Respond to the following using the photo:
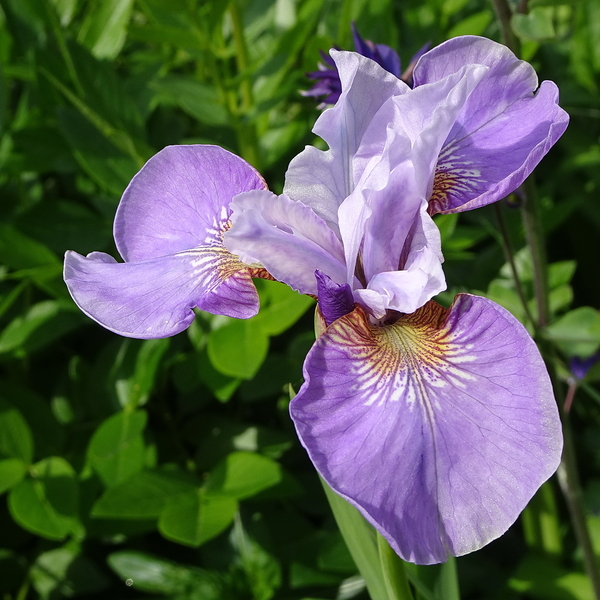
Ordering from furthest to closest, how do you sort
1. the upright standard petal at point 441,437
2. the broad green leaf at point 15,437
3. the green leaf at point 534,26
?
the broad green leaf at point 15,437 → the green leaf at point 534,26 → the upright standard petal at point 441,437

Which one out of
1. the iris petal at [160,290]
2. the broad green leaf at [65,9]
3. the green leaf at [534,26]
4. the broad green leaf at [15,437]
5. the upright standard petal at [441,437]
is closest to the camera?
the upright standard petal at [441,437]

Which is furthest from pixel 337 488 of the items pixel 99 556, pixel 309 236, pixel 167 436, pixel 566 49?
pixel 566 49

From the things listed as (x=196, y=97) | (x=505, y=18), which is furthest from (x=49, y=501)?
(x=505, y=18)

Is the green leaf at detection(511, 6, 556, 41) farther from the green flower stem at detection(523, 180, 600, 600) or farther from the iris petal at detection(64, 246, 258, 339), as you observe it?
the iris petal at detection(64, 246, 258, 339)

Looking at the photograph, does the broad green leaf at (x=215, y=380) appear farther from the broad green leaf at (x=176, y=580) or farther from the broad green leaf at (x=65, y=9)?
the broad green leaf at (x=65, y=9)

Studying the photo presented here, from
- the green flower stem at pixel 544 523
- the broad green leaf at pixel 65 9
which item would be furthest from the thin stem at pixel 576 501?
the broad green leaf at pixel 65 9

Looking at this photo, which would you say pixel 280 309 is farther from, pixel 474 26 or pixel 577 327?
pixel 474 26
